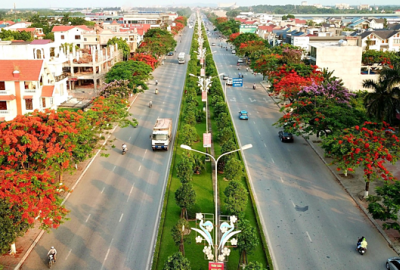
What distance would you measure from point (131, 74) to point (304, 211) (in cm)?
3933

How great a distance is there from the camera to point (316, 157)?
4272cm

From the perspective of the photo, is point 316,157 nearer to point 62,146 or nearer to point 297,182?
point 297,182

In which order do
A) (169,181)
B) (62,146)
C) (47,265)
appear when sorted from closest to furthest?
(47,265) → (62,146) → (169,181)

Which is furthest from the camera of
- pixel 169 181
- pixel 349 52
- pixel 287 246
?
pixel 349 52

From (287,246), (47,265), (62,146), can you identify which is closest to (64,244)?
(47,265)

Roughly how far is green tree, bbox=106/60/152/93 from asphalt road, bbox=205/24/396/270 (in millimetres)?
20599

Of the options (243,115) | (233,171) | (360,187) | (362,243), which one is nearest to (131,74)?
(243,115)

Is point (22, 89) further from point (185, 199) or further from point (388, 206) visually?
point (388, 206)

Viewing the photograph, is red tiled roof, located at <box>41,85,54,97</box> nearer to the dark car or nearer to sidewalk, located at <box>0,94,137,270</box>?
sidewalk, located at <box>0,94,137,270</box>

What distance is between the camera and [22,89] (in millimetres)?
46875

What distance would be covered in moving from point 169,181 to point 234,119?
885 inches

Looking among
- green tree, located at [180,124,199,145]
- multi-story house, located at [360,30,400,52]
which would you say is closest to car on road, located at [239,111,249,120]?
green tree, located at [180,124,199,145]

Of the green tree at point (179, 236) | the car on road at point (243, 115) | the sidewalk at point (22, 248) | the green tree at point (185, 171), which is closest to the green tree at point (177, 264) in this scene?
the green tree at point (179, 236)

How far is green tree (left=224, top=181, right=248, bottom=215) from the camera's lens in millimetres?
28469
